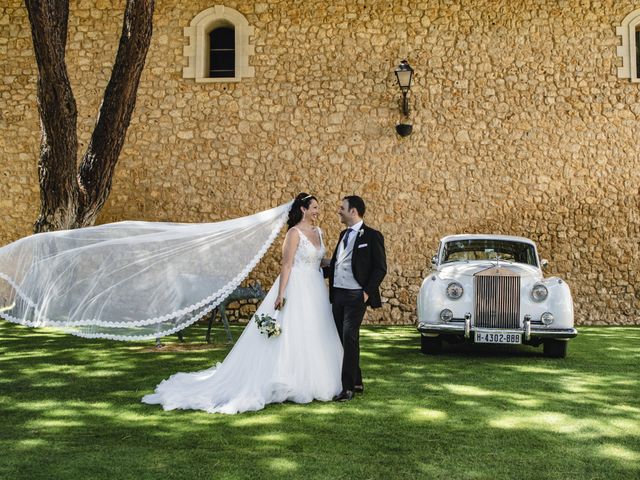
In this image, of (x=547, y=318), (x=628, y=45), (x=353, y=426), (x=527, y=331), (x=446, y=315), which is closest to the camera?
(x=353, y=426)

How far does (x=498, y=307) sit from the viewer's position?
22.2 feet

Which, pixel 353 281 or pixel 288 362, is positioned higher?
pixel 353 281

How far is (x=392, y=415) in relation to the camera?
436 cm

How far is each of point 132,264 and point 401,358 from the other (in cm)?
314

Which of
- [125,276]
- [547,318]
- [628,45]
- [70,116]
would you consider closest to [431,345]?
[547,318]

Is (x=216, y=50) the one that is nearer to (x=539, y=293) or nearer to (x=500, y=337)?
(x=539, y=293)

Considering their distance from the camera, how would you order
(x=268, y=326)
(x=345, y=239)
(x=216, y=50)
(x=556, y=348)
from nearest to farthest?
(x=268, y=326), (x=345, y=239), (x=556, y=348), (x=216, y=50)

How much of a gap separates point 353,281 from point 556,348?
3.19 meters

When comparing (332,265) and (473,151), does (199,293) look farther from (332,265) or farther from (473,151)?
(473,151)

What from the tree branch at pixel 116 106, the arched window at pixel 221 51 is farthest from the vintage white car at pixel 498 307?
the arched window at pixel 221 51

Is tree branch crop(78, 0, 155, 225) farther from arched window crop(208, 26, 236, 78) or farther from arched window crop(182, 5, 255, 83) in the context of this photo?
arched window crop(208, 26, 236, 78)

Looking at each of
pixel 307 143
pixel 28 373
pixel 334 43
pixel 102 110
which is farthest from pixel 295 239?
pixel 334 43

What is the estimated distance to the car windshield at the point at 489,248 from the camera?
7754 mm

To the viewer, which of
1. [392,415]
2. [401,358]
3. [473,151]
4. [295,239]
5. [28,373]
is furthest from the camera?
[473,151]
